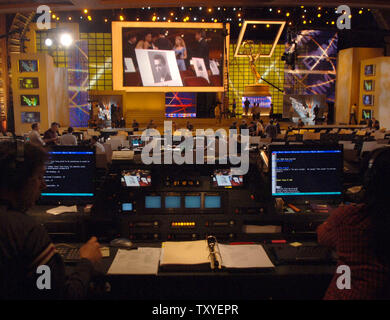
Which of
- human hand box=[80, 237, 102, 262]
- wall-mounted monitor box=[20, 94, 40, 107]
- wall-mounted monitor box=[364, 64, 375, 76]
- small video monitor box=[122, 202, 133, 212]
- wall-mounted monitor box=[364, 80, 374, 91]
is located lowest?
human hand box=[80, 237, 102, 262]

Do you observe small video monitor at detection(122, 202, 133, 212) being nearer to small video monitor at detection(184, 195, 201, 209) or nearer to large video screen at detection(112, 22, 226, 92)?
small video monitor at detection(184, 195, 201, 209)

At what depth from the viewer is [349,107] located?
19.1 meters

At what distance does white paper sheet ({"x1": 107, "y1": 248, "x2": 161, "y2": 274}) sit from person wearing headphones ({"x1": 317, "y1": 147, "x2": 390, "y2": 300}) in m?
1.02

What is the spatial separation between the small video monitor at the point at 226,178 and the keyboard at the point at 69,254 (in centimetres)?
99

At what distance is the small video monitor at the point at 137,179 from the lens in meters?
2.41

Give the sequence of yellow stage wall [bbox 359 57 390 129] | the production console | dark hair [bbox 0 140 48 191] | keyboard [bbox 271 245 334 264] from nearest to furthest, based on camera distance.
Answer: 1. dark hair [bbox 0 140 48 191]
2. keyboard [bbox 271 245 334 264]
3. the production console
4. yellow stage wall [bbox 359 57 390 129]

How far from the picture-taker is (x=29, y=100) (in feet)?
44.4

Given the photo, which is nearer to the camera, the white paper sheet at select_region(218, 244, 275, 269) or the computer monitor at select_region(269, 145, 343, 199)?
the white paper sheet at select_region(218, 244, 275, 269)

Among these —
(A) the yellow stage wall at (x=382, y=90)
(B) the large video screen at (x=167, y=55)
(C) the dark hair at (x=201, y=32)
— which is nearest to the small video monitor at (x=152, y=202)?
(B) the large video screen at (x=167, y=55)

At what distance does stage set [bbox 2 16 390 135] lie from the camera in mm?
14016

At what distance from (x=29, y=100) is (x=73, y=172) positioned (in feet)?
40.9

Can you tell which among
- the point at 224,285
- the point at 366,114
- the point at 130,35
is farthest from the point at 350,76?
the point at 224,285

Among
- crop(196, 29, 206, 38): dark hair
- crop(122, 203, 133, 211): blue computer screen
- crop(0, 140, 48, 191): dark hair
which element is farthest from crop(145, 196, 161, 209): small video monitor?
crop(196, 29, 206, 38): dark hair
